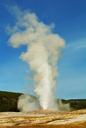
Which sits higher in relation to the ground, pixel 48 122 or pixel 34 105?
pixel 34 105

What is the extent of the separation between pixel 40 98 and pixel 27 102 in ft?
35.5

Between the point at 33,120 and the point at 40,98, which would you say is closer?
the point at 33,120

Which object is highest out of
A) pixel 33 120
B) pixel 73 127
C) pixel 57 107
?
pixel 57 107

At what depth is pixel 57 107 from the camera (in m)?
173

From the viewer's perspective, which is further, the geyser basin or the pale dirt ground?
the geyser basin

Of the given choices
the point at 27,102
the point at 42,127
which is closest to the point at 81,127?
the point at 42,127

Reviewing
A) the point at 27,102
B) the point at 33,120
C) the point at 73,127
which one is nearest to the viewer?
the point at 73,127

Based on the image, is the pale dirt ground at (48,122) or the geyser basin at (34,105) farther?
the geyser basin at (34,105)

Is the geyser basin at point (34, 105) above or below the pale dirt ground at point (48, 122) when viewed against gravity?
above

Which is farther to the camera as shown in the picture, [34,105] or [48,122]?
[34,105]

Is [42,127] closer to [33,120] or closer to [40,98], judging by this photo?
[33,120]

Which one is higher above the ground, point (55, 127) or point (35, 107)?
point (35, 107)

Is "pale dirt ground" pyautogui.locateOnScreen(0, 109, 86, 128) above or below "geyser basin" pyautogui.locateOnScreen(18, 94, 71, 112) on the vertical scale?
below

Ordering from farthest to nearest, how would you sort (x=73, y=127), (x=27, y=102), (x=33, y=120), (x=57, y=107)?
(x=27, y=102) < (x=57, y=107) < (x=33, y=120) < (x=73, y=127)
